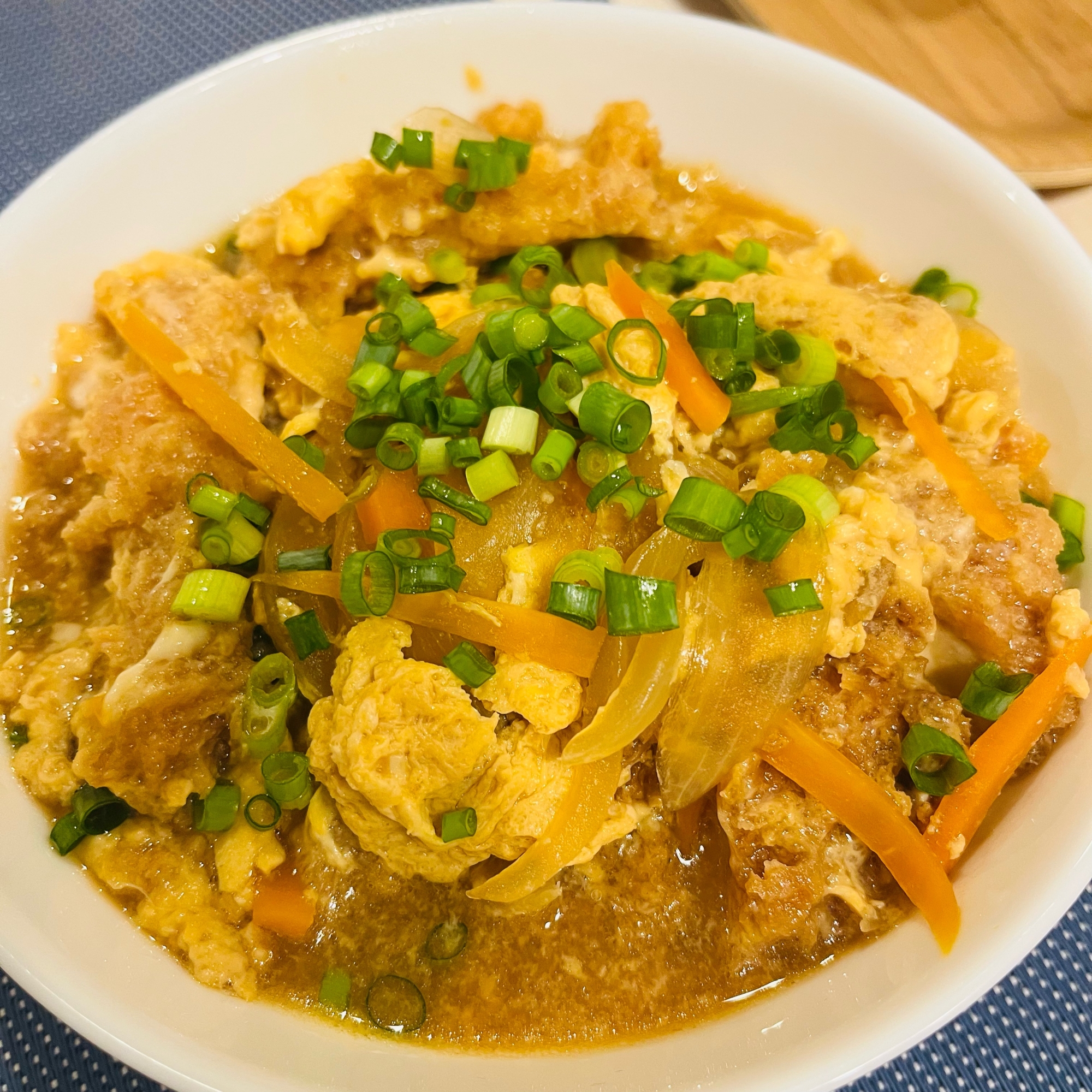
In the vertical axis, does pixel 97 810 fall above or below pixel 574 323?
below

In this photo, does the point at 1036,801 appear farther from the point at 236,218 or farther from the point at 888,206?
the point at 236,218

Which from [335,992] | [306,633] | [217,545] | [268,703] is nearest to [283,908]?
[335,992]

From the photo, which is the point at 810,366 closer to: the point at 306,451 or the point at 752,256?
the point at 752,256

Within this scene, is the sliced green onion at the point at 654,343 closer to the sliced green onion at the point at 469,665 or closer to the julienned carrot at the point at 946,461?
the julienned carrot at the point at 946,461

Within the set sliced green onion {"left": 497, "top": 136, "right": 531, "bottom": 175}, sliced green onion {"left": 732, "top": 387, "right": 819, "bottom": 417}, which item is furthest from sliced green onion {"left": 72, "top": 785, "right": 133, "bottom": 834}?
sliced green onion {"left": 497, "top": 136, "right": 531, "bottom": 175}

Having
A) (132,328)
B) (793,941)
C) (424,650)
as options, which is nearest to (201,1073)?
(424,650)

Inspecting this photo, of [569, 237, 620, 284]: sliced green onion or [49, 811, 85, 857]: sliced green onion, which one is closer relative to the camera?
[49, 811, 85, 857]: sliced green onion

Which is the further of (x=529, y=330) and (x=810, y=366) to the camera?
(x=810, y=366)

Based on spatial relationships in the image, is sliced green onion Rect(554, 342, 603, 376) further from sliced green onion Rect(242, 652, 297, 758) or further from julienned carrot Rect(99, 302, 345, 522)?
sliced green onion Rect(242, 652, 297, 758)
